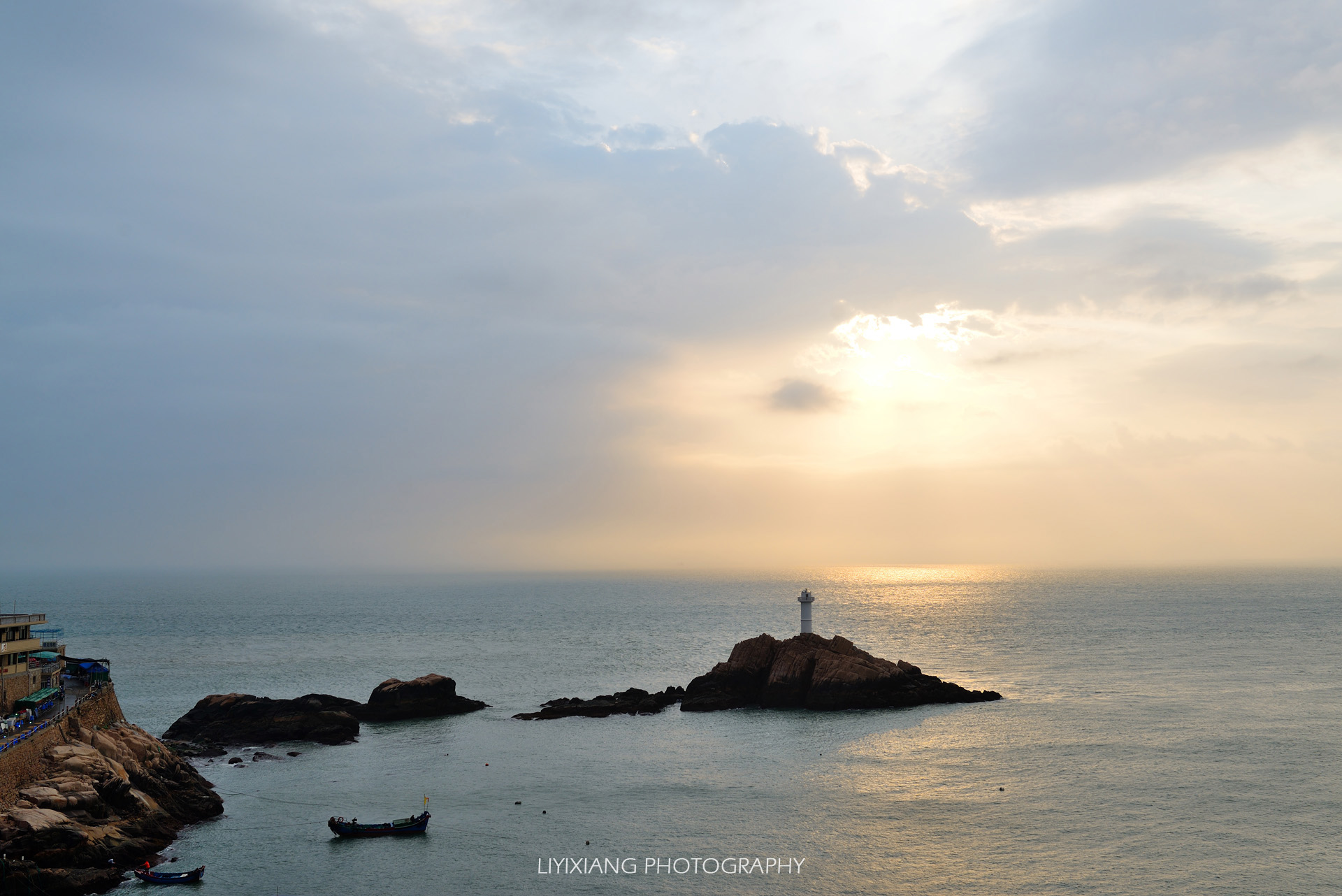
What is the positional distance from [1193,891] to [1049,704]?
122 ft

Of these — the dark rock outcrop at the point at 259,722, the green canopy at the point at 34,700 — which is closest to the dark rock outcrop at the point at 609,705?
the dark rock outcrop at the point at 259,722

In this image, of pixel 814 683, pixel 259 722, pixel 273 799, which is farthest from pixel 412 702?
pixel 814 683

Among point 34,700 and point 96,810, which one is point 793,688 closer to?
point 96,810

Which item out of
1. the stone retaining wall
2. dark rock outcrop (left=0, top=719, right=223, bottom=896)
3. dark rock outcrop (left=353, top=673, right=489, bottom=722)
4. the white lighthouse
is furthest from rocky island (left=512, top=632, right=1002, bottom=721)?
the stone retaining wall

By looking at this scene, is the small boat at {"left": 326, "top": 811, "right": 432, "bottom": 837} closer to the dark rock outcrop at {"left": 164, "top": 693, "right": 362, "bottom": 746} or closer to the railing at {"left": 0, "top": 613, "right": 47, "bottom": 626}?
the dark rock outcrop at {"left": 164, "top": 693, "right": 362, "bottom": 746}

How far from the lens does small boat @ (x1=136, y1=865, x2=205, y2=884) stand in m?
34.4

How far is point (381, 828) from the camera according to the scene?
40844 mm

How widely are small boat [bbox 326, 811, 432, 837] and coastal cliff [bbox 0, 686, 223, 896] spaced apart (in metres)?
7.74

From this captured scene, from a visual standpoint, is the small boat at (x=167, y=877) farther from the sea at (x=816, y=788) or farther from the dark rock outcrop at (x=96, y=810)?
the dark rock outcrop at (x=96, y=810)

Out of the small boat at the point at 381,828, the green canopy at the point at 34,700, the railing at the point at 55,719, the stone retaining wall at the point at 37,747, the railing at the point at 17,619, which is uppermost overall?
the railing at the point at 17,619

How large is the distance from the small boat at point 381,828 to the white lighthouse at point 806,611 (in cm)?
4700

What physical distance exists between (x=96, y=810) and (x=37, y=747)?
4393 mm

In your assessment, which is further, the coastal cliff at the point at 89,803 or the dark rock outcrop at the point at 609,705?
the dark rock outcrop at the point at 609,705

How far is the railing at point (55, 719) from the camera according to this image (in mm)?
36544
